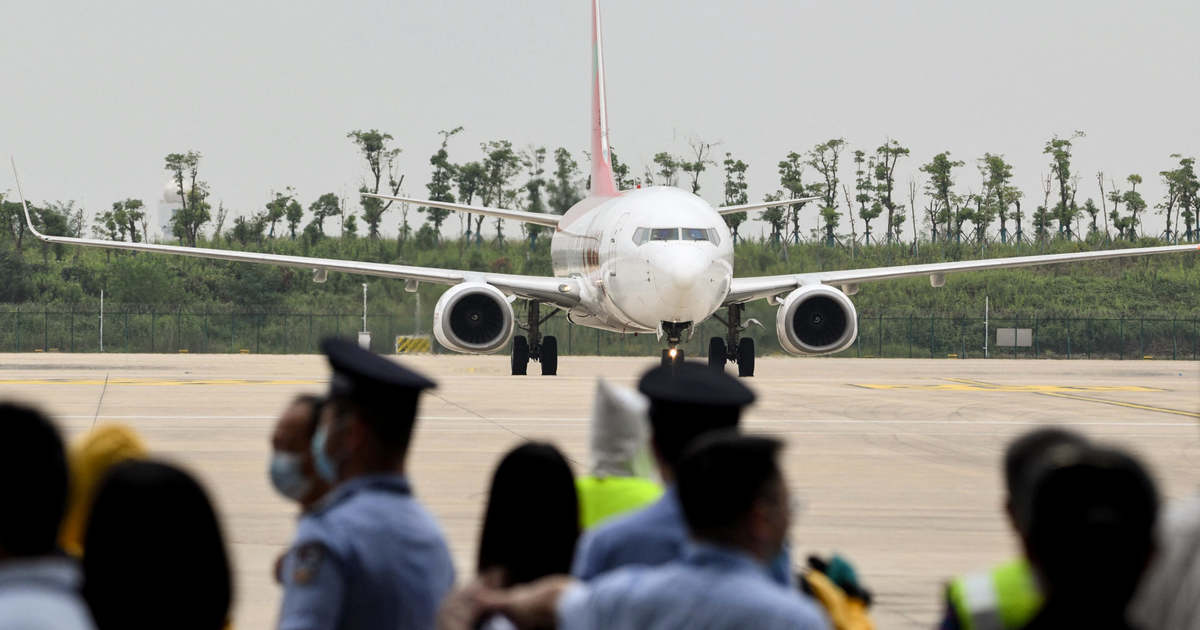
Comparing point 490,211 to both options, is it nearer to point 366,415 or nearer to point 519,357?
point 519,357

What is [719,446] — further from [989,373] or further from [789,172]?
[789,172]

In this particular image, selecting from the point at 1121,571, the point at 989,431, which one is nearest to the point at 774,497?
the point at 1121,571

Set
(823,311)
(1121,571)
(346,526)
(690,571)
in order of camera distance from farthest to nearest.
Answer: (823,311)
(346,526)
(690,571)
(1121,571)

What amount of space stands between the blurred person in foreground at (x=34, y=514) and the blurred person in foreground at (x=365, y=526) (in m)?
0.56

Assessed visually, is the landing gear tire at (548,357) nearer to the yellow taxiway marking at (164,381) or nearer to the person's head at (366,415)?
the yellow taxiway marking at (164,381)

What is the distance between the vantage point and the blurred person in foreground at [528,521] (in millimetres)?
3020

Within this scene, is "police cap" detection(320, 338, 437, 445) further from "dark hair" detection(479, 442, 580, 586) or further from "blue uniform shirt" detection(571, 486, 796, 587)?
"blue uniform shirt" detection(571, 486, 796, 587)

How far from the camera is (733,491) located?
8.08 ft

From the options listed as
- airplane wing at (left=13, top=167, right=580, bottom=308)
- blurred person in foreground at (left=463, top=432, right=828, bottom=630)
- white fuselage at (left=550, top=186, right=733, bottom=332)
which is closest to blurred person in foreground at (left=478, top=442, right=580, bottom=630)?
blurred person in foreground at (left=463, top=432, right=828, bottom=630)

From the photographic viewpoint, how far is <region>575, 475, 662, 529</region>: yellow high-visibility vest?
12.1 feet

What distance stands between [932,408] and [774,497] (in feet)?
52.6

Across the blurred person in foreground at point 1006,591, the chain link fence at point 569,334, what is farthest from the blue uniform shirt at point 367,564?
the chain link fence at point 569,334

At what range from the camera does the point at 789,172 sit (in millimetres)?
68062

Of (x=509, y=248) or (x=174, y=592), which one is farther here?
(x=509, y=248)
